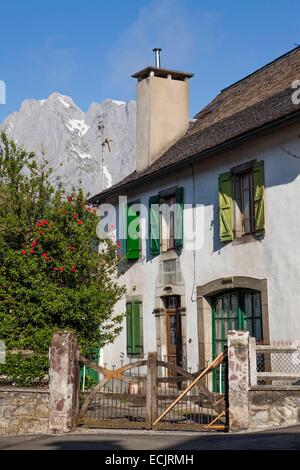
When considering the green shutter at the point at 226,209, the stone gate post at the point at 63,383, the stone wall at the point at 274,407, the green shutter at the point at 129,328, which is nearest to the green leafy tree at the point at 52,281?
the stone gate post at the point at 63,383

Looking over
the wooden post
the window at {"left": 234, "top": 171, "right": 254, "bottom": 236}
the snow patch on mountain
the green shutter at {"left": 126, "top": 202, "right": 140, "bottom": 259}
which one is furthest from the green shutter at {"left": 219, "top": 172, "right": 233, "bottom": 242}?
the snow patch on mountain

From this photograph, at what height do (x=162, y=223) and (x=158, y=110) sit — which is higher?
(x=158, y=110)

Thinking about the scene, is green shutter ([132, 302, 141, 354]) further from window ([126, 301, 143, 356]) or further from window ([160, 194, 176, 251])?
window ([160, 194, 176, 251])

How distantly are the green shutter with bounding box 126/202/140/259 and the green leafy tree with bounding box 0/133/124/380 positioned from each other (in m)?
4.40

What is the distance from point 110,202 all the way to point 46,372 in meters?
9.02

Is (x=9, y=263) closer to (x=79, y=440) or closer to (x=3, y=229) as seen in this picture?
(x=3, y=229)

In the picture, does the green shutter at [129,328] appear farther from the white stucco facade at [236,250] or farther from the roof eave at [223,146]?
the roof eave at [223,146]

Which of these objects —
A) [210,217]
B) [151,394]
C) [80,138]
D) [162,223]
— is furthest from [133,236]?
[80,138]

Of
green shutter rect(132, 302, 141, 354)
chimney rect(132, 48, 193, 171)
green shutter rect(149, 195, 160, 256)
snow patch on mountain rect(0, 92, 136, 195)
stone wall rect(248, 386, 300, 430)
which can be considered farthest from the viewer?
snow patch on mountain rect(0, 92, 136, 195)

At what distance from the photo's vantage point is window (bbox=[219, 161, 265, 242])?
49.1ft

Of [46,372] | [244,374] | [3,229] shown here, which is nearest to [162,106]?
[3,229]

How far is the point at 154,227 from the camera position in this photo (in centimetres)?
1828

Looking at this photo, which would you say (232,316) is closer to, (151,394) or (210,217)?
(210,217)

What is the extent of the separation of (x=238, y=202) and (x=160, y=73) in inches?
276
